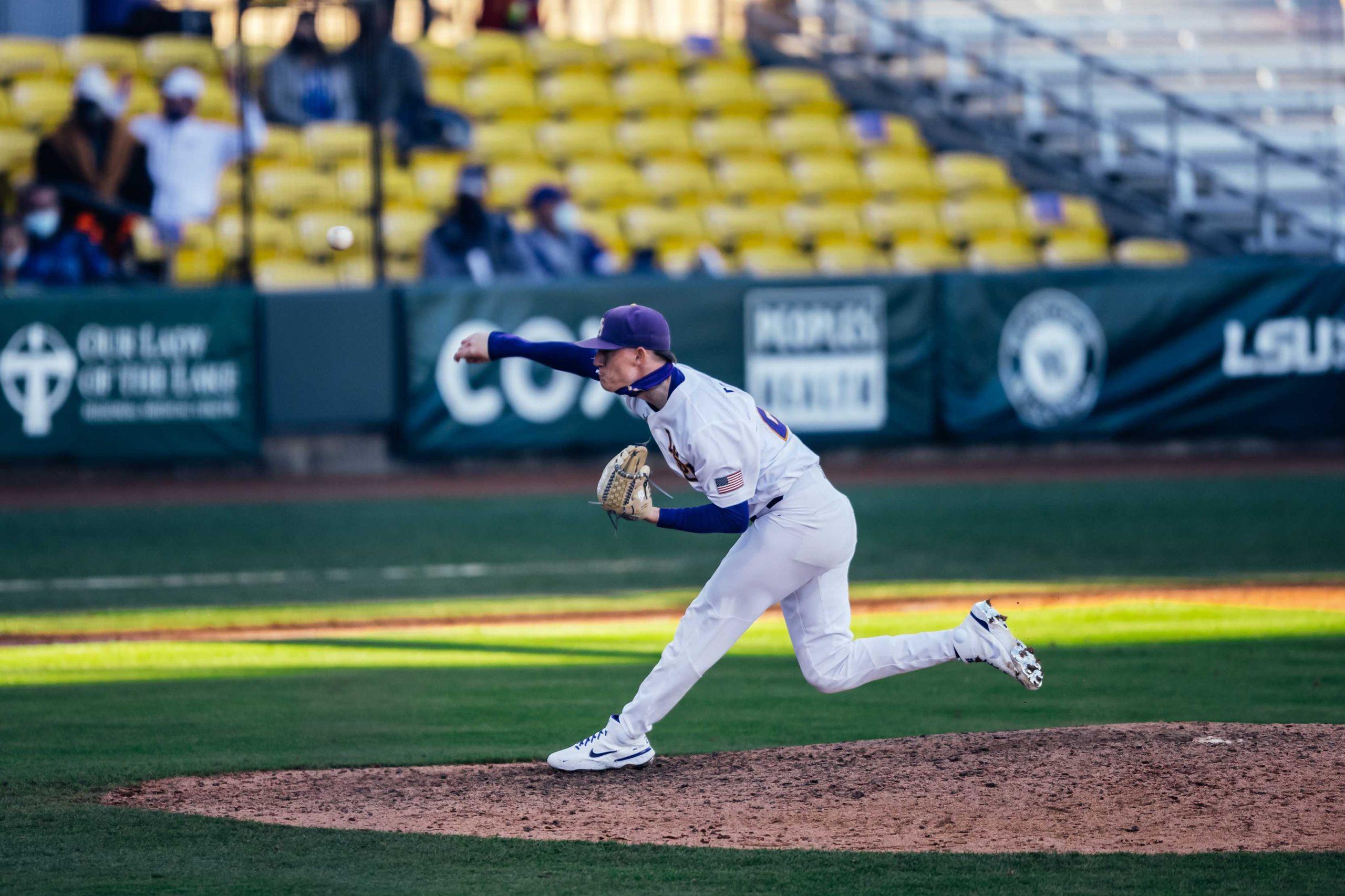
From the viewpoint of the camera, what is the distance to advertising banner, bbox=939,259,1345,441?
672 inches

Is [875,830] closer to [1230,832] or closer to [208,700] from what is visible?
[1230,832]

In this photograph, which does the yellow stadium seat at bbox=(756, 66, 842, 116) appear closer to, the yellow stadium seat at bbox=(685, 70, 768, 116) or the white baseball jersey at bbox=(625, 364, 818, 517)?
the yellow stadium seat at bbox=(685, 70, 768, 116)

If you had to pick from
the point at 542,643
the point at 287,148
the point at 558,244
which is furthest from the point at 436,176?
the point at 542,643

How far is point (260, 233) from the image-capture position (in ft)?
60.2

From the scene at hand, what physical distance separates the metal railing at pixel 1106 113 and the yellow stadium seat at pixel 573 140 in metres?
4.40

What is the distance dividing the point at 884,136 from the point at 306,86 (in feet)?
25.1

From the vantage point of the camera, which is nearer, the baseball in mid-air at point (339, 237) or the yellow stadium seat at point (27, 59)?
the baseball in mid-air at point (339, 237)

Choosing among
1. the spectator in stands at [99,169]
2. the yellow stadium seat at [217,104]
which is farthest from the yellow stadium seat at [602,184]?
the spectator in stands at [99,169]

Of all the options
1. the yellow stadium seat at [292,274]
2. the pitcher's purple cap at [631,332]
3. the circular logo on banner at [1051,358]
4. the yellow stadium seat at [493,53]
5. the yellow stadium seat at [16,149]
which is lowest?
the circular logo on banner at [1051,358]

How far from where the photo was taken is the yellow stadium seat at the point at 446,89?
20.2 m

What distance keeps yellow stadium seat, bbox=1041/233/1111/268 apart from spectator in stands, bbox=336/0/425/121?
Result: 7.59 meters

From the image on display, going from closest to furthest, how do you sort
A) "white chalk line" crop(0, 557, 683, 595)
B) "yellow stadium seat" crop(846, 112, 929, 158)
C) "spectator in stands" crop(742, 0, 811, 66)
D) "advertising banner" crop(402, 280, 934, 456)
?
"white chalk line" crop(0, 557, 683, 595)
"advertising banner" crop(402, 280, 934, 456)
"yellow stadium seat" crop(846, 112, 929, 158)
"spectator in stands" crop(742, 0, 811, 66)

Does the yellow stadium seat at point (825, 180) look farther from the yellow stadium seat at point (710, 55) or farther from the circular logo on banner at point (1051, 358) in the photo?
the circular logo on banner at point (1051, 358)

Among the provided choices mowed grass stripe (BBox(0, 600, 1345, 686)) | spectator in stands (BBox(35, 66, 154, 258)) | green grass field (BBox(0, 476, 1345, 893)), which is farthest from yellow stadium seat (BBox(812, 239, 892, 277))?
mowed grass stripe (BBox(0, 600, 1345, 686))
